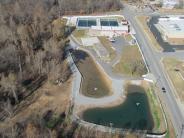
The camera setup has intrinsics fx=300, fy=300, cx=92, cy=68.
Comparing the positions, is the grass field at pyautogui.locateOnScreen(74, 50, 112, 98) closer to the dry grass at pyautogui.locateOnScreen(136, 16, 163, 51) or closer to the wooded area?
the wooded area

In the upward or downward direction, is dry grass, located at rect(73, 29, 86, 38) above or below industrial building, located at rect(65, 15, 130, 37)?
below

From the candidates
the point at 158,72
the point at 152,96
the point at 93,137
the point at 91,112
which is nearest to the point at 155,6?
the point at 158,72

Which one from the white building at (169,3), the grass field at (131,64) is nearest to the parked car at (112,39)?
the grass field at (131,64)

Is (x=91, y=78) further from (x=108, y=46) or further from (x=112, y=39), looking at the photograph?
(x=112, y=39)

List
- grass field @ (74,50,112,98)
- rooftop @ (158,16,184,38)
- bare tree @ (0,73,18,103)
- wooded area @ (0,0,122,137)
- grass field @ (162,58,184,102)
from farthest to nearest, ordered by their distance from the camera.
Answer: rooftop @ (158,16,184,38) → grass field @ (162,58,184,102) → grass field @ (74,50,112,98) → wooded area @ (0,0,122,137) → bare tree @ (0,73,18,103)

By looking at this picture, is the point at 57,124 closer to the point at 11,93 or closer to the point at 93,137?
the point at 93,137

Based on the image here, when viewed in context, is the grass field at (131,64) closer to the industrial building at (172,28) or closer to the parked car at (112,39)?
the parked car at (112,39)

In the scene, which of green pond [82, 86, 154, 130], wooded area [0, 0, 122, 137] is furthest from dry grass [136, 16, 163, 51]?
green pond [82, 86, 154, 130]
